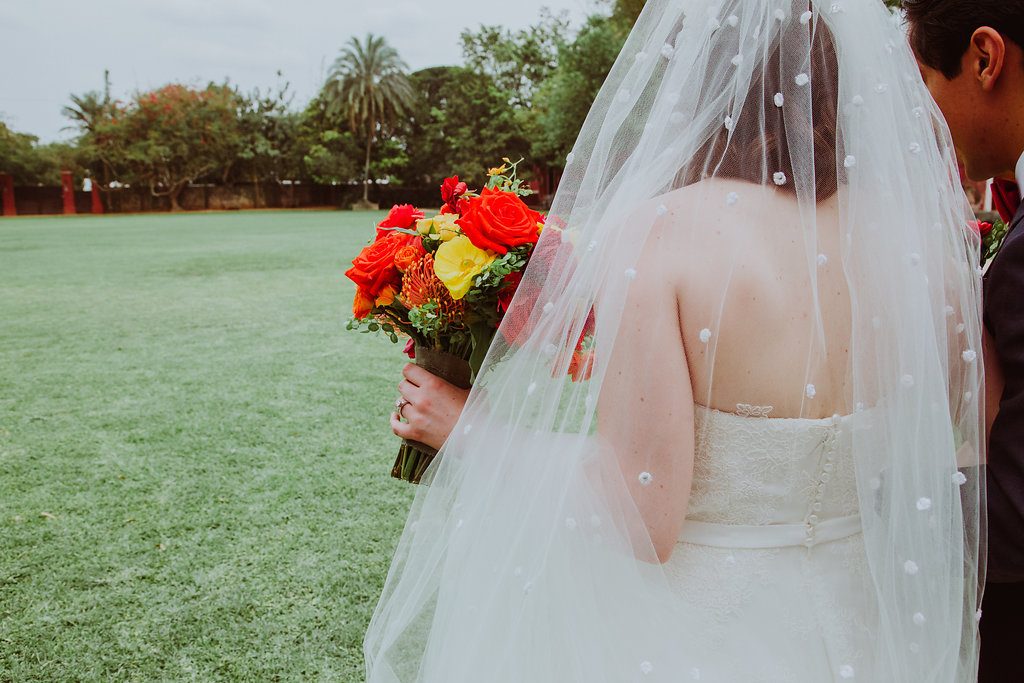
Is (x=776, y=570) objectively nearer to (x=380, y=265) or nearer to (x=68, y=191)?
(x=380, y=265)

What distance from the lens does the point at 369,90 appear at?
5053cm

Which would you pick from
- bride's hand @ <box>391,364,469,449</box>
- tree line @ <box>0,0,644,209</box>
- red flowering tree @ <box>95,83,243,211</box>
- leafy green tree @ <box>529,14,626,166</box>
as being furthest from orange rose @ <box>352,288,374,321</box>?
red flowering tree @ <box>95,83,243,211</box>

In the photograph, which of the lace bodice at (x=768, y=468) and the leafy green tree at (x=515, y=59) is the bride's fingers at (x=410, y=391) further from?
the leafy green tree at (x=515, y=59)

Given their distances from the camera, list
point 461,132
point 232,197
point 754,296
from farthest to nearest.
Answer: point 461,132 < point 232,197 < point 754,296

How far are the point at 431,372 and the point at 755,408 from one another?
2.35 feet

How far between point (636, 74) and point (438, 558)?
90 cm

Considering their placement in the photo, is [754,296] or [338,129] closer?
[754,296]

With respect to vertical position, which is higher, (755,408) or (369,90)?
(369,90)

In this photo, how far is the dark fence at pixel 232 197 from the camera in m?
39.8

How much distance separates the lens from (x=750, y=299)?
1118mm

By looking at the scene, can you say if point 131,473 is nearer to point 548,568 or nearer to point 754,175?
point 548,568

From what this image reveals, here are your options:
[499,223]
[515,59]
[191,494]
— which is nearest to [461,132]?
[515,59]

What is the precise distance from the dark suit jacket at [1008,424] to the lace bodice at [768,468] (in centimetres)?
21

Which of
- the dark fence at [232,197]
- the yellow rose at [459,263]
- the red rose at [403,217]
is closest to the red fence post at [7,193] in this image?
the dark fence at [232,197]
